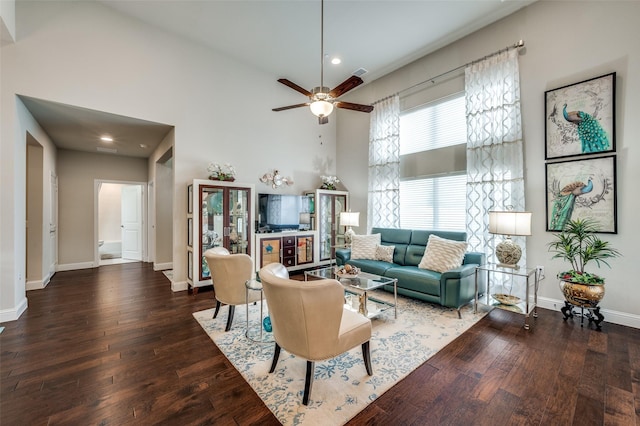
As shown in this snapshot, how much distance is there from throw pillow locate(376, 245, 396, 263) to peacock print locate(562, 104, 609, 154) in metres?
2.81

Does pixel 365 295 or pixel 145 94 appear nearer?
pixel 365 295

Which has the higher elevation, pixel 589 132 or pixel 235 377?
pixel 589 132

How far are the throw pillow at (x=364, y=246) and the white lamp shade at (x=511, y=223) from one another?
73.4 inches

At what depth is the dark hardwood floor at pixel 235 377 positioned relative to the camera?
169 cm

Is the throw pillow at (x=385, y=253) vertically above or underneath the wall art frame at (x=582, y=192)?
underneath

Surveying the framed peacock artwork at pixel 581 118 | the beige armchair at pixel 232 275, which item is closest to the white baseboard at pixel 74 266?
Answer: the beige armchair at pixel 232 275

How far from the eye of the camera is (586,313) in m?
3.19

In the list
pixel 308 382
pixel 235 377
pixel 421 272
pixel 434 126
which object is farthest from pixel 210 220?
pixel 434 126

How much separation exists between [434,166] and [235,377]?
4430 mm

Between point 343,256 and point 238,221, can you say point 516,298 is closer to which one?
point 343,256

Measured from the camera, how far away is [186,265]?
4.47 m

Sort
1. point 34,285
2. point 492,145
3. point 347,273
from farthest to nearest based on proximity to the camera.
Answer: point 34,285 → point 492,145 → point 347,273

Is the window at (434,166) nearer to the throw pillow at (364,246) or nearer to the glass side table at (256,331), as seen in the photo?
the throw pillow at (364,246)

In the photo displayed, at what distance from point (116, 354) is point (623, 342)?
4970 millimetres
